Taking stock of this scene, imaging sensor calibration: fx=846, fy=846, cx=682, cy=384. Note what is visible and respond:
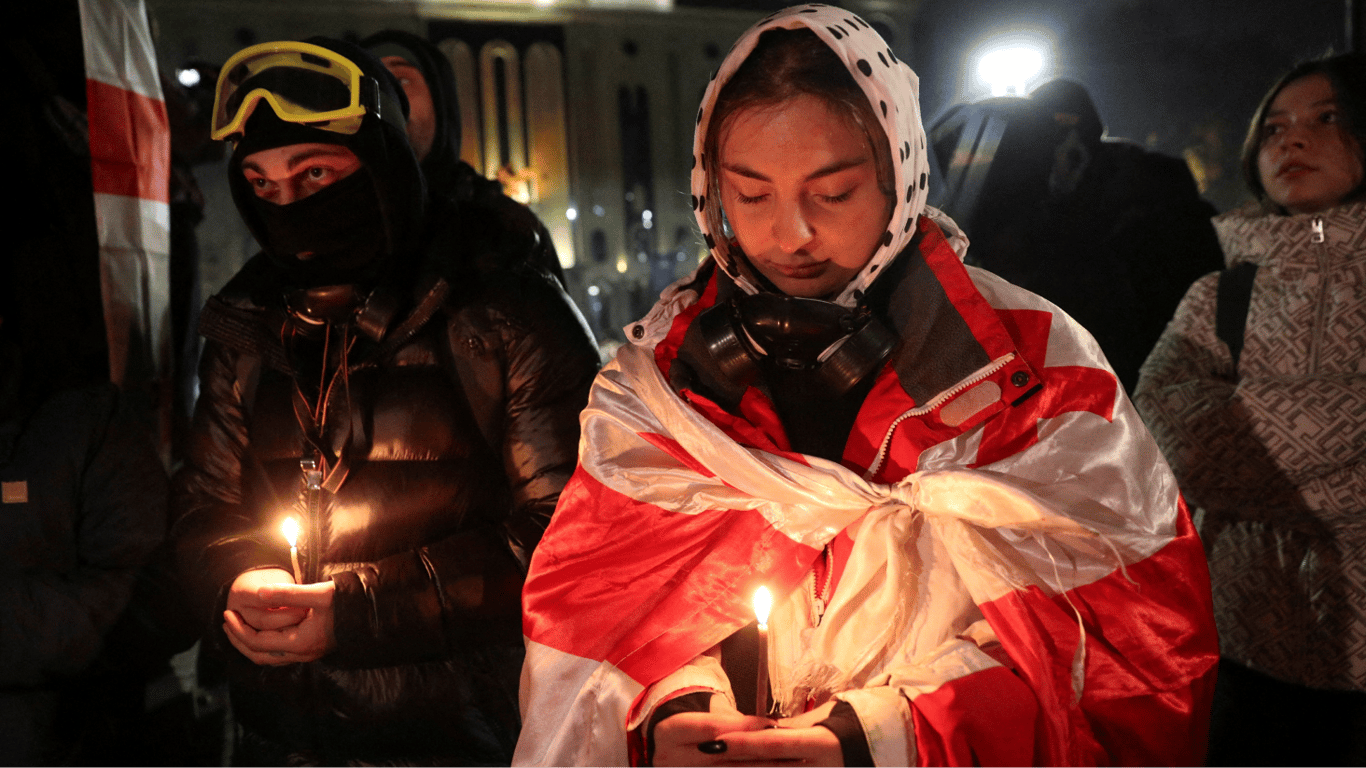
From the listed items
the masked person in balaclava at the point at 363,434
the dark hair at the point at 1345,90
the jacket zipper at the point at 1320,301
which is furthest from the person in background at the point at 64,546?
the dark hair at the point at 1345,90

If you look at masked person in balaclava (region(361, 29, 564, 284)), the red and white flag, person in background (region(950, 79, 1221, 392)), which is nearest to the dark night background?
person in background (region(950, 79, 1221, 392))

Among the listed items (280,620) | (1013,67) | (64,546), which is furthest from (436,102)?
(1013,67)

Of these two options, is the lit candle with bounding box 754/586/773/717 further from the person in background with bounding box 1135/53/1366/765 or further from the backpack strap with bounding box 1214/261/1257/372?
the backpack strap with bounding box 1214/261/1257/372

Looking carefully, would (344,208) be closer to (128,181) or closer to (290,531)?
(290,531)

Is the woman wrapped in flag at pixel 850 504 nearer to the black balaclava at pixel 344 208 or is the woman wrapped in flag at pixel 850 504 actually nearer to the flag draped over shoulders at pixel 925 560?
the flag draped over shoulders at pixel 925 560

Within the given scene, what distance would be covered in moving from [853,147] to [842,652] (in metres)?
0.76

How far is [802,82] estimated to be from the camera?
4.22 feet

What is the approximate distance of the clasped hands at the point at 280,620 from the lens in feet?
5.11

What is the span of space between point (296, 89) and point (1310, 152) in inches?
92.4

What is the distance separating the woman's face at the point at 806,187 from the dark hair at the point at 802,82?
0.04 feet

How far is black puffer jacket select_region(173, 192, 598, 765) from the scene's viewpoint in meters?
1.68

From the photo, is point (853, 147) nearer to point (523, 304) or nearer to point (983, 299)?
point (983, 299)

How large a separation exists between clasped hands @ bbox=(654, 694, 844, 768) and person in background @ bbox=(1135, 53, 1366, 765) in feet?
4.75

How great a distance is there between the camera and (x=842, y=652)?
4.13ft
